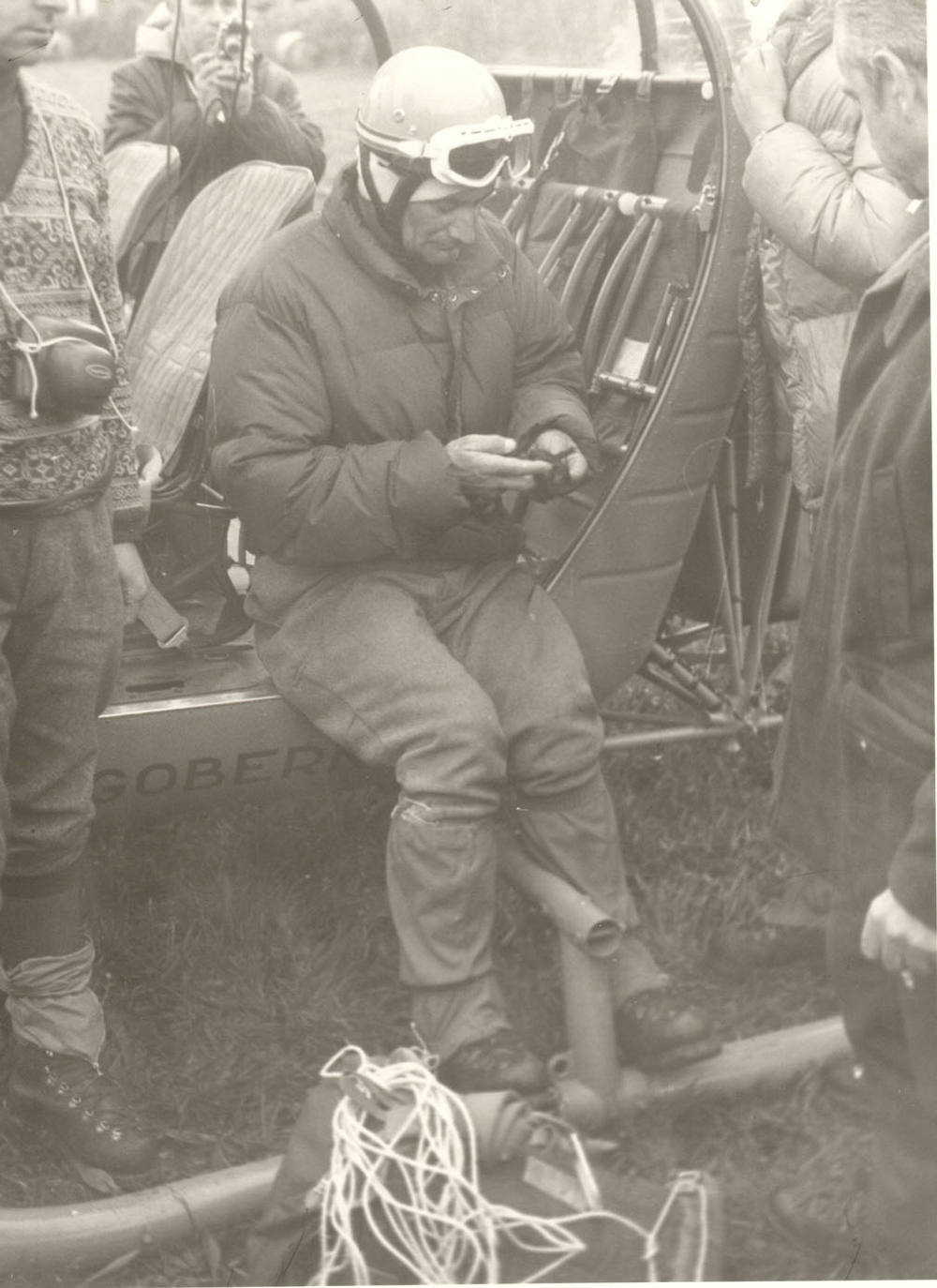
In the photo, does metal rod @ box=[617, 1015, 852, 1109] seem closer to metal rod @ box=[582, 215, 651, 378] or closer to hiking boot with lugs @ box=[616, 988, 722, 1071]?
hiking boot with lugs @ box=[616, 988, 722, 1071]

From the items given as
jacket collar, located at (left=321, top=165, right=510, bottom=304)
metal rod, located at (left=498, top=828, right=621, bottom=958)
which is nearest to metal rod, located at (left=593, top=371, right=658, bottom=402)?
jacket collar, located at (left=321, top=165, right=510, bottom=304)

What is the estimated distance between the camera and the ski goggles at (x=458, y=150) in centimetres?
288

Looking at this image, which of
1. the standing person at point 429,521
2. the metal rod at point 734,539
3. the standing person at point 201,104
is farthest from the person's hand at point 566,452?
the standing person at point 201,104

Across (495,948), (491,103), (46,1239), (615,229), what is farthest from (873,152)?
(46,1239)

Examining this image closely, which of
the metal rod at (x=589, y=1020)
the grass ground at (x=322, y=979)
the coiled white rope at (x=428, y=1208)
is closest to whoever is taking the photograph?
the coiled white rope at (x=428, y=1208)

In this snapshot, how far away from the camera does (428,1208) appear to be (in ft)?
8.20

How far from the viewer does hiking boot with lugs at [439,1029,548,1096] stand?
284 centimetres

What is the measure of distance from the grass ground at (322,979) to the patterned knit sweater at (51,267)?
370 mm

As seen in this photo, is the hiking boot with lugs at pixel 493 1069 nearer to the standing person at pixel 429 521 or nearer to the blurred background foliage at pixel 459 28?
the standing person at pixel 429 521

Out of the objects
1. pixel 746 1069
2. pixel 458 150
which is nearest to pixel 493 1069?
pixel 746 1069

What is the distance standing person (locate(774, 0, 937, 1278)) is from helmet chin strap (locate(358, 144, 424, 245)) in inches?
33.0

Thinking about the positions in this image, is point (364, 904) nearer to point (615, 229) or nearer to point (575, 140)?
point (615, 229)

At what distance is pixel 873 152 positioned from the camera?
288 centimetres

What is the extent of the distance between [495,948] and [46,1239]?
1005 millimetres
